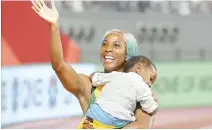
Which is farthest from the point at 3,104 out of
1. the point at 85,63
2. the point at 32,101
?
the point at 85,63

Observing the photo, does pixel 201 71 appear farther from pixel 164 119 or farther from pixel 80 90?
pixel 80 90

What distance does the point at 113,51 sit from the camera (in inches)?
88.4

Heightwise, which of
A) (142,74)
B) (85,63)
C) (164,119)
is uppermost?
(142,74)

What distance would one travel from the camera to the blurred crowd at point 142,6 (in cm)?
892

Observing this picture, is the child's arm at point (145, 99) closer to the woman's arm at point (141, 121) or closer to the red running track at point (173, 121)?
the woman's arm at point (141, 121)

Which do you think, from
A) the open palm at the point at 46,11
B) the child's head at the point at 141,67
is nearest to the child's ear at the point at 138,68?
the child's head at the point at 141,67

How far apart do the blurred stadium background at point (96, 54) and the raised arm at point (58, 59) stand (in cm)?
451

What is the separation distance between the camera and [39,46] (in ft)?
26.0

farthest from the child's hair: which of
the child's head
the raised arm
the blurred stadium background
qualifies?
the blurred stadium background

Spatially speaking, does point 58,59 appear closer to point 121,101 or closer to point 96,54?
point 121,101

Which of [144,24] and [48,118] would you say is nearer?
[48,118]

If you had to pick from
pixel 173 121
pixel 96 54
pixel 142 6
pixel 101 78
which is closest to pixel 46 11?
pixel 101 78

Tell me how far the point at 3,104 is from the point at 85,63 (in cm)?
184

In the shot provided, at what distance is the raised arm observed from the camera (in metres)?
2.16
